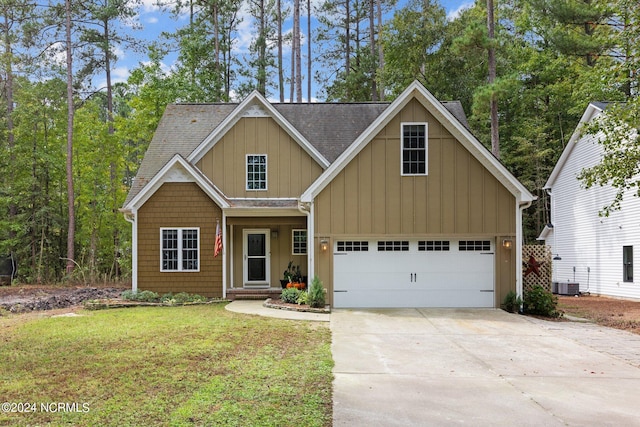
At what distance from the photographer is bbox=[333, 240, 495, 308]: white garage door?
12773 millimetres

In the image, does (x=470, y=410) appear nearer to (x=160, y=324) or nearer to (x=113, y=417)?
(x=113, y=417)

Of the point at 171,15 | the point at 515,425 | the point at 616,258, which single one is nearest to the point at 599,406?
the point at 515,425

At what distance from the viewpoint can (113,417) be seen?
14.9ft

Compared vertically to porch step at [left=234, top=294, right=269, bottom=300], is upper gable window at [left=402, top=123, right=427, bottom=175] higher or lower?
higher

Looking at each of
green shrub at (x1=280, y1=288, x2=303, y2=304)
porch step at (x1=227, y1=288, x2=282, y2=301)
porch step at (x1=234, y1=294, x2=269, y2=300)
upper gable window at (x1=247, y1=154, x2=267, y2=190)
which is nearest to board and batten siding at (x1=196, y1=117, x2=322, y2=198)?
upper gable window at (x1=247, y1=154, x2=267, y2=190)

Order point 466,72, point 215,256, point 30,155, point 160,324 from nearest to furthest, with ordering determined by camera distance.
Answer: point 160,324
point 215,256
point 30,155
point 466,72

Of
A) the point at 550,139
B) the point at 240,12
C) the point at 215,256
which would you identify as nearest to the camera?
the point at 215,256

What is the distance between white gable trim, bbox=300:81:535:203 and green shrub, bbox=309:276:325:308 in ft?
7.31

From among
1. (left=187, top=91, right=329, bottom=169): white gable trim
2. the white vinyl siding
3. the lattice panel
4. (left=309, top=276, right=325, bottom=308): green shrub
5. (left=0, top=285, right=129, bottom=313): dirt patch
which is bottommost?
(left=0, top=285, right=129, bottom=313): dirt patch

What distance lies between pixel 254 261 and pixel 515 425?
11.8 meters

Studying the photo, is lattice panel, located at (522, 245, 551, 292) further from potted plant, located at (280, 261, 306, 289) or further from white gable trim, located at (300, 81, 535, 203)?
potted plant, located at (280, 261, 306, 289)

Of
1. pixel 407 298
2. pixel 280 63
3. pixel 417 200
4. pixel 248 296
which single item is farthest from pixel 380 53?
pixel 407 298

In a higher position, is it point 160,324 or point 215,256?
point 215,256

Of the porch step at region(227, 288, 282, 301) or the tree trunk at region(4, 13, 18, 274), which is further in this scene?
the tree trunk at region(4, 13, 18, 274)
